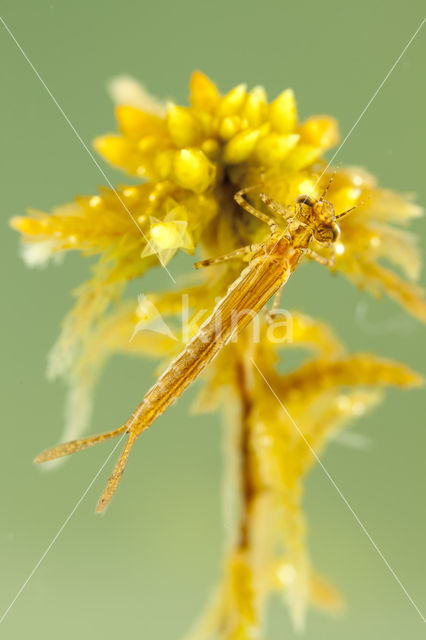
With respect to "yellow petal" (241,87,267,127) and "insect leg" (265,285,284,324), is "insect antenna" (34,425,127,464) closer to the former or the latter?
"insect leg" (265,285,284,324)

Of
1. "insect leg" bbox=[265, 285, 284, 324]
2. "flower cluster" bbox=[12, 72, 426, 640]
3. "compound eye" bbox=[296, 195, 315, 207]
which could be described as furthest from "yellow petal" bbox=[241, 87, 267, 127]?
"insect leg" bbox=[265, 285, 284, 324]

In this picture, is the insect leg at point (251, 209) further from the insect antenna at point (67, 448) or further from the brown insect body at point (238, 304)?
the insect antenna at point (67, 448)

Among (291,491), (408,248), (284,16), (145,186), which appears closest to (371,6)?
(284,16)

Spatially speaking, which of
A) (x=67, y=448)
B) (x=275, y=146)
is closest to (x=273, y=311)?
(x=275, y=146)

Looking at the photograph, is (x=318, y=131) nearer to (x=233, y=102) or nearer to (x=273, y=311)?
(x=233, y=102)

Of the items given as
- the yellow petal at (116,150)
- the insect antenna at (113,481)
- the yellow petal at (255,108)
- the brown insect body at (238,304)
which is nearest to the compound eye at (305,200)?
the brown insect body at (238,304)
